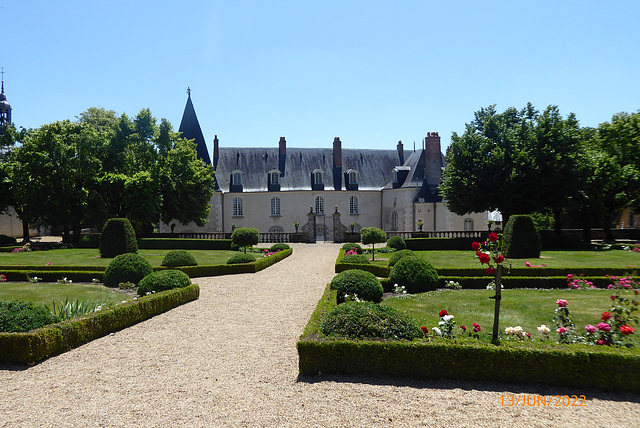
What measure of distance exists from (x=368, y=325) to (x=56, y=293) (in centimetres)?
1034

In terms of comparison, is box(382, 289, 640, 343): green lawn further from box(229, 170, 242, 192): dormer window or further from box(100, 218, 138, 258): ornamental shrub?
box(229, 170, 242, 192): dormer window

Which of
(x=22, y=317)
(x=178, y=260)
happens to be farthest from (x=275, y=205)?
(x=22, y=317)

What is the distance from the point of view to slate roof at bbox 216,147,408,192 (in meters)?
41.8

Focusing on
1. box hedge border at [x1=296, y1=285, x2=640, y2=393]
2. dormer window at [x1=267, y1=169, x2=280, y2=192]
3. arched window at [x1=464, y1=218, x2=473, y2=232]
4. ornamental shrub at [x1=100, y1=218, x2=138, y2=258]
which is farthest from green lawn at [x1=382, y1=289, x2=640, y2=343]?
dormer window at [x1=267, y1=169, x2=280, y2=192]

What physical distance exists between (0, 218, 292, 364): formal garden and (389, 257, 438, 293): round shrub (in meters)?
6.04

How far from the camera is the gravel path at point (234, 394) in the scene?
478cm

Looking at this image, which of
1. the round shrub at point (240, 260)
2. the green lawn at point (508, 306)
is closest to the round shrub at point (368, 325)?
the green lawn at point (508, 306)

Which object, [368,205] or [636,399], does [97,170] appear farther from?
[636,399]

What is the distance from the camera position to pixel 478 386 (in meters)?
5.76

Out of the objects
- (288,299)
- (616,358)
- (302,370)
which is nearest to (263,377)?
(302,370)

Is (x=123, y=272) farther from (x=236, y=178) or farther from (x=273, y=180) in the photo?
(x=273, y=180)

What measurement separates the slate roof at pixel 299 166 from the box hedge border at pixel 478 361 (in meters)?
35.8

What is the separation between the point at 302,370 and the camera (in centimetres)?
612

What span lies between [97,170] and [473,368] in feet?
100
